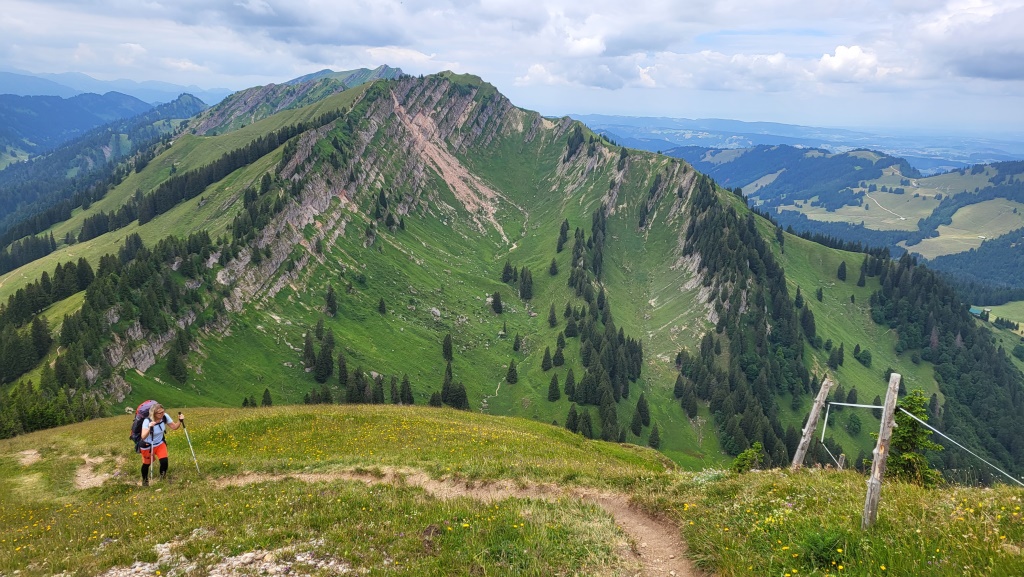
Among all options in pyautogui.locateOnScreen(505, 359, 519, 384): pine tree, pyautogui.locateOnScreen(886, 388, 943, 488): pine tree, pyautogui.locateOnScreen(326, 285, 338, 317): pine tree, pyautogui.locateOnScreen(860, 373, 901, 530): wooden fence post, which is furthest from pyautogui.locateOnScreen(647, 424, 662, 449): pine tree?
pyautogui.locateOnScreen(860, 373, 901, 530): wooden fence post

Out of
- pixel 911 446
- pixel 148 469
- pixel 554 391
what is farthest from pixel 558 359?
pixel 148 469

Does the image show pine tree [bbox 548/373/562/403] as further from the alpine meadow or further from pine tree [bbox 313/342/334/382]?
pine tree [bbox 313/342/334/382]

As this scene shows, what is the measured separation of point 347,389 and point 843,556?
374ft

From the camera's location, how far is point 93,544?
18141 millimetres

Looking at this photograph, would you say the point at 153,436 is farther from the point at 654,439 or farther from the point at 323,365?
the point at 654,439

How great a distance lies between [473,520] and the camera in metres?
18.3

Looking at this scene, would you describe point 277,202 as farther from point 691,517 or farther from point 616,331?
point 691,517

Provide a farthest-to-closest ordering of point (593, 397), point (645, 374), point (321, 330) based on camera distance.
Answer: point (645, 374)
point (593, 397)
point (321, 330)

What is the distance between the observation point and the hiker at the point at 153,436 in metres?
25.4

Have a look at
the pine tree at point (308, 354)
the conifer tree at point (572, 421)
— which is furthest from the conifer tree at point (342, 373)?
the conifer tree at point (572, 421)

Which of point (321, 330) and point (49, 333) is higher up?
point (49, 333)

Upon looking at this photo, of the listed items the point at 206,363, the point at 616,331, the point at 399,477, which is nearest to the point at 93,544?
the point at 399,477

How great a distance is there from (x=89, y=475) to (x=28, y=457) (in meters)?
12.5

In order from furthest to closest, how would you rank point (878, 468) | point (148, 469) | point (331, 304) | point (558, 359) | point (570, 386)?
point (558, 359)
point (570, 386)
point (331, 304)
point (148, 469)
point (878, 468)
